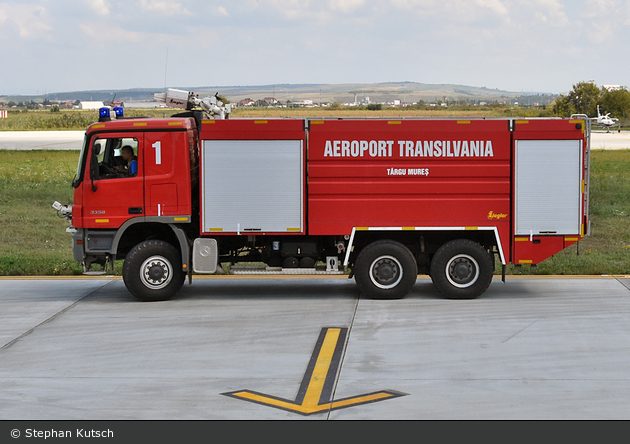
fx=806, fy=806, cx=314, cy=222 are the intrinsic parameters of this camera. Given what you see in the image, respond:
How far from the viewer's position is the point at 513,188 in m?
11.5

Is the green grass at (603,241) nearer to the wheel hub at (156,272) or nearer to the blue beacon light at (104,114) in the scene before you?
the wheel hub at (156,272)

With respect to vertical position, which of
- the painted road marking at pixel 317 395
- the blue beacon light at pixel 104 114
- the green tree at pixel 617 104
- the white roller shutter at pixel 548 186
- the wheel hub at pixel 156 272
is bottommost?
the painted road marking at pixel 317 395

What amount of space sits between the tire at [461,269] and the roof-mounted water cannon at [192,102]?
3.99 meters

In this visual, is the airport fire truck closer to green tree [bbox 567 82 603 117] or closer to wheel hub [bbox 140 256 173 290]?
wheel hub [bbox 140 256 173 290]

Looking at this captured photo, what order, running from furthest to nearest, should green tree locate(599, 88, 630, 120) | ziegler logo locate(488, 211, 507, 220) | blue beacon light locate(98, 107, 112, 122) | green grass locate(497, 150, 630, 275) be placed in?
green tree locate(599, 88, 630, 120) < green grass locate(497, 150, 630, 275) < blue beacon light locate(98, 107, 112, 122) < ziegler logo locate(488, 211, 507, 220)

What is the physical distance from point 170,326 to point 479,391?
4408mm

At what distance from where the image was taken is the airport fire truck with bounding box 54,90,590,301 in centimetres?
1140

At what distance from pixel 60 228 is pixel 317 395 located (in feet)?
43.0

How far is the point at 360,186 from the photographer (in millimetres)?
11461

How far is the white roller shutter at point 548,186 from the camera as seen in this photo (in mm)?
11422

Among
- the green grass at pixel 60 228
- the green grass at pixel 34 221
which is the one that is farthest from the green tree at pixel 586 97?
the green grass at pixel 34 221

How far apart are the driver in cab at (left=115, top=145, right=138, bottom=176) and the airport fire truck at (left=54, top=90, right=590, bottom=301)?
23 millimetres

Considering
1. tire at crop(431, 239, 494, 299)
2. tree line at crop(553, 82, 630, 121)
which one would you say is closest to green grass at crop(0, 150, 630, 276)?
tire at crop(431, 239, 494, 299)
